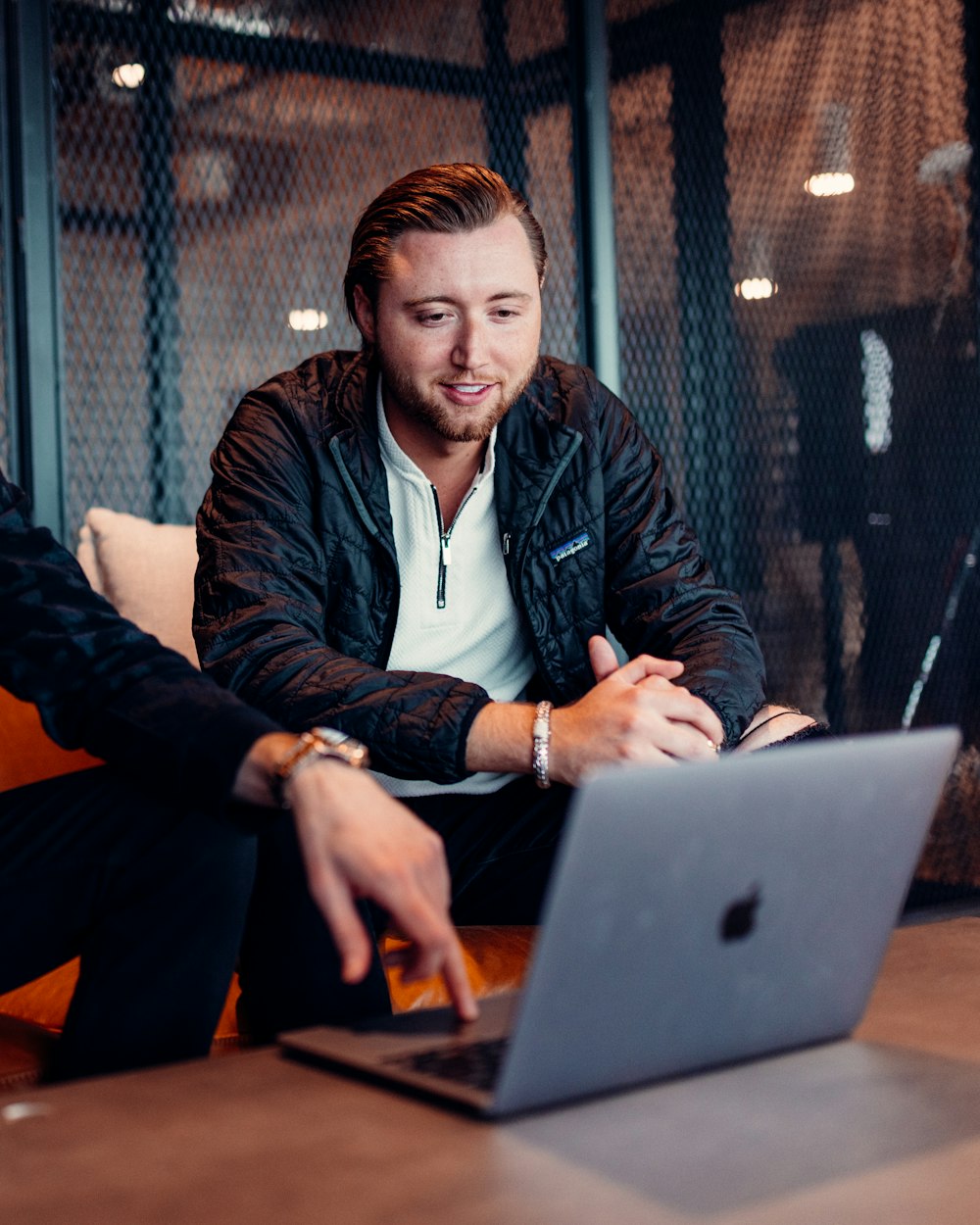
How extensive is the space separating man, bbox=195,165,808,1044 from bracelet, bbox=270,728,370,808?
2.21 ft

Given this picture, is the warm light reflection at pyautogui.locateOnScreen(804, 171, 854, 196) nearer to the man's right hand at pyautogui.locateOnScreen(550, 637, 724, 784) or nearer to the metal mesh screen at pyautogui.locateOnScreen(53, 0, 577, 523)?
the metal mesh screen at pyautogui.locateOnScreen(53, 0, 577, 523)

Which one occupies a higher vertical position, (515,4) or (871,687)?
(515,4)

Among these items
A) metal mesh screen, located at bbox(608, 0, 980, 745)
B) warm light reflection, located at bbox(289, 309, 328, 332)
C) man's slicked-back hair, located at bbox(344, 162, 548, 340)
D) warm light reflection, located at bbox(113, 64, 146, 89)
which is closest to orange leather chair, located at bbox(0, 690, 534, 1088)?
man's slicked-back hair, located at bbox(344, 162, 548, 340)

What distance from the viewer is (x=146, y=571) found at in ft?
7.61

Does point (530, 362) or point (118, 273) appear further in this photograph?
point (118, 273)

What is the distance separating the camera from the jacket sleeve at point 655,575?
210cm

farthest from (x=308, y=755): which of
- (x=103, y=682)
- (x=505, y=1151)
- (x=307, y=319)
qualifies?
(x=307, y=319)

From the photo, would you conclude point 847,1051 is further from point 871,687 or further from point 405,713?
point 871,687

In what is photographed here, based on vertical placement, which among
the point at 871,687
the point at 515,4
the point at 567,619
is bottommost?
the point at 871,687

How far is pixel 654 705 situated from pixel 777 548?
71.5 inches

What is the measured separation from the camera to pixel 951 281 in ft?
11.9

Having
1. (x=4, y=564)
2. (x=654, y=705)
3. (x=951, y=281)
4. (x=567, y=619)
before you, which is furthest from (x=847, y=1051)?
(x=951, y=281)

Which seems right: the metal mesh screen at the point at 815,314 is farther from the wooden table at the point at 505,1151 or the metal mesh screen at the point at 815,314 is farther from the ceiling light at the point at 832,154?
the wooden table at the point at 505,1151

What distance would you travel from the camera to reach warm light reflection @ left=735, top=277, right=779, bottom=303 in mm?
3326
